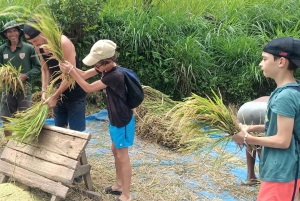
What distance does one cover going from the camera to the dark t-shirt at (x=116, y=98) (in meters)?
2.99

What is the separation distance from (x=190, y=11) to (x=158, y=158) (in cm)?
472

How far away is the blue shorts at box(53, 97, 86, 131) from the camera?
11.5 ft

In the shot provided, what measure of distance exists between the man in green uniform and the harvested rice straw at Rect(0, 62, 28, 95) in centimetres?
17

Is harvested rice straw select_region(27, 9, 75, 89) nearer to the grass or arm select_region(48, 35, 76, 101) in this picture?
arm select_region(48, 35, 76, 101)


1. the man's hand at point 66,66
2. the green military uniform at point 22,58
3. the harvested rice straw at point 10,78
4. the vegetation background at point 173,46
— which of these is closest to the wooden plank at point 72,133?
the man's hand at point 66,66

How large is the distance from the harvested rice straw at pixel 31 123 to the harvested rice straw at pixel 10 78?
2.47 feet

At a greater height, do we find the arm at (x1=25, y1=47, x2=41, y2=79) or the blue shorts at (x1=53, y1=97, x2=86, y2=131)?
the arm at (x1=25, y1=47, x2=41, y2=79)

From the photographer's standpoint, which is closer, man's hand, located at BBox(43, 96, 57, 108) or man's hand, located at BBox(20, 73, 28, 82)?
man's hand, located at BBox(43, 96, 57, 108)

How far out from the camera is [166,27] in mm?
7074

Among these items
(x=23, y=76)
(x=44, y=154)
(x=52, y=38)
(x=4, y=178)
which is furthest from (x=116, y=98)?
(x=23, y=76)

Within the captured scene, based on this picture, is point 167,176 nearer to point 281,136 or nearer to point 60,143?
point 60,143

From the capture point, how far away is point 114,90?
3043 mm

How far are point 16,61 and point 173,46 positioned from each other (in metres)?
3.10

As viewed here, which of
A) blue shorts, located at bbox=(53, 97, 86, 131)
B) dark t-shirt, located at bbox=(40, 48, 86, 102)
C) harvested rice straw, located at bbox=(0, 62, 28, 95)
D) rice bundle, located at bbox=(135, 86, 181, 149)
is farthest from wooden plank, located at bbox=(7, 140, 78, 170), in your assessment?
rice bundle, located at bbox=(135, 86, 181, 149)
